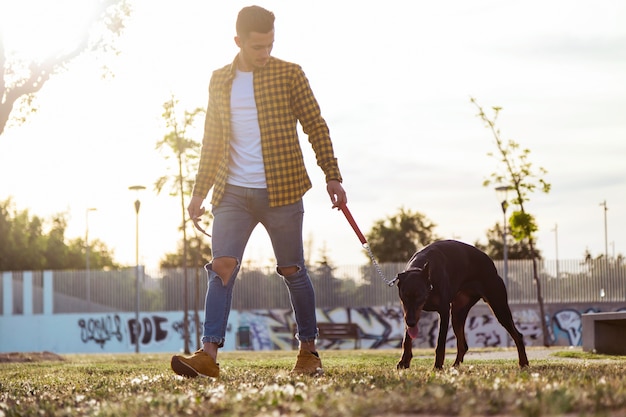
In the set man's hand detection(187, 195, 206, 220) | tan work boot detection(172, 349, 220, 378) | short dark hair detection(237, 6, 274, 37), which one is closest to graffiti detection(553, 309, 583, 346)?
man's hand detection(187, 195, 206, 220)

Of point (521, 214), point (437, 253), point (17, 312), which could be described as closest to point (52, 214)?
point (17, 312)

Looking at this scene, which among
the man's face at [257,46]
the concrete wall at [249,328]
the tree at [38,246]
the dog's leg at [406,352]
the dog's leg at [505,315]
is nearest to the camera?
the man's face at [257,46]

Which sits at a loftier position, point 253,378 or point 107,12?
point 107,12

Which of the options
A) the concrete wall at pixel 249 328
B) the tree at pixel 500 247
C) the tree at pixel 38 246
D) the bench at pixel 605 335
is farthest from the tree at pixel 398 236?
the bench at pixel 605 335

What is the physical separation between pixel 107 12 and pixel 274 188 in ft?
55.0

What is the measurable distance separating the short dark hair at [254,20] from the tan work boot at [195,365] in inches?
85.2

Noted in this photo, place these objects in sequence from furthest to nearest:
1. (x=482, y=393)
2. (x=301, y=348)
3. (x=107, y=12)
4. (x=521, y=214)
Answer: (x=521, y=214) → (x=107, y=12) → (x=301, y=348) → (x=482, y=393)

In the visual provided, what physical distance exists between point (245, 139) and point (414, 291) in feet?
5.45

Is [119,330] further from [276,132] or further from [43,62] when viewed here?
[276,132]

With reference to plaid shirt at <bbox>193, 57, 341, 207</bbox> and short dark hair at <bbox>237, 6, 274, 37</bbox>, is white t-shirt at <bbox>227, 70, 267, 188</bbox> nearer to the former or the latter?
plaid shirt at <bbox>193, 57, 341, 207</bbox>

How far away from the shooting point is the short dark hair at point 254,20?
656 cm

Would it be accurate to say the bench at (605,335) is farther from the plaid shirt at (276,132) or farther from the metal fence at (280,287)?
the metal fence at (280,287)

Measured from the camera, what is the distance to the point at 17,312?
4741 centimetres

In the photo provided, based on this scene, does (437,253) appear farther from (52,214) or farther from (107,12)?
(52,214)
